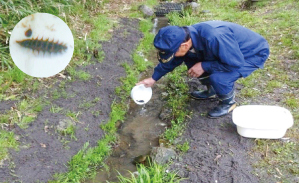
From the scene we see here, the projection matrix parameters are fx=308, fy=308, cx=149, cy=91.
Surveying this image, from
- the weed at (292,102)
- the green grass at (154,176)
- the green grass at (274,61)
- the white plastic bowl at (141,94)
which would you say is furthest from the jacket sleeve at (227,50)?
the green grass at (154,176)

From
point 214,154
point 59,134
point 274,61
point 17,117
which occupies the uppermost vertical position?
point 274,61

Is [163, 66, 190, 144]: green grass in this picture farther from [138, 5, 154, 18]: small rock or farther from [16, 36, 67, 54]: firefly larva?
[138, 5, 154, 18]: small rock

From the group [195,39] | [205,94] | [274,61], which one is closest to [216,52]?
[195,39]

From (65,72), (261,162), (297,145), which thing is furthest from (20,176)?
(297,145)

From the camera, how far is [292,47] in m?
5.21

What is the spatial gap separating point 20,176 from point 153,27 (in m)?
5.10

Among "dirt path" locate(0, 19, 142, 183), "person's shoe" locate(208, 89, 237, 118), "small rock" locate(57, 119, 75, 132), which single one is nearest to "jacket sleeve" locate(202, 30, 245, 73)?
"person's shoe" locate(208, 89, 237, 118)

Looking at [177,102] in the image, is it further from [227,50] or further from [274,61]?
[274,61]

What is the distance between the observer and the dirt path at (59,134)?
3059mm

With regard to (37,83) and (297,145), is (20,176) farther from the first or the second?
(297,145)

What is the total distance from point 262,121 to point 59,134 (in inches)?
89.4

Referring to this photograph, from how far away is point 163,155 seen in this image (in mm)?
3221

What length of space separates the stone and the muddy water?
1.06 ft

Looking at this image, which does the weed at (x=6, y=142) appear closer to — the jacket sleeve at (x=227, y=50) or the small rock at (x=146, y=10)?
the jacket sleeve at (x=227, y=50)
